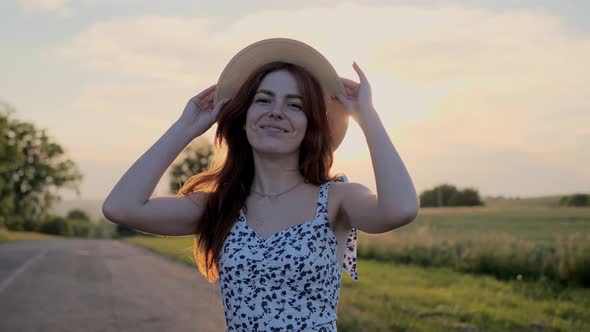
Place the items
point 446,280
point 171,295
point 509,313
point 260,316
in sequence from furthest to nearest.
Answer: point 446,280 < point 171,295 < point 509,313 < point 260,316

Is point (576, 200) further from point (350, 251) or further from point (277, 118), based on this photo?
point (277, 118)

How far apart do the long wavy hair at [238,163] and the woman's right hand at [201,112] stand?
0.14 ft

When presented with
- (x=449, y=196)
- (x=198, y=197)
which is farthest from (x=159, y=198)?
(x=449, y=196)

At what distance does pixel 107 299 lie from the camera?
9.54 meters

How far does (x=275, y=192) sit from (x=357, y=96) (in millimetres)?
476

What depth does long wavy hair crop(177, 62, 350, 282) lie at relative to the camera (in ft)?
8.53

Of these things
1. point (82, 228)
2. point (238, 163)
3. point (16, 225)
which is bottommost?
point (82, 228)

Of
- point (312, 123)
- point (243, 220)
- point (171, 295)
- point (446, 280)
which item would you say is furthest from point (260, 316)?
point (446, 280)

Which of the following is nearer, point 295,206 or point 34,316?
point 295,206

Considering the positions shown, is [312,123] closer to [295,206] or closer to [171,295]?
[295,206]

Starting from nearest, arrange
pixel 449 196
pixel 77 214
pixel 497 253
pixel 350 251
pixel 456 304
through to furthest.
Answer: pixel 350 251 → pixel 456 304 → pixel 497 253 → pixel 449 196 → pixel 77 214

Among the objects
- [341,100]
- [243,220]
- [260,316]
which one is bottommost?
[260,316]

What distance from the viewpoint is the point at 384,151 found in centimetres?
235

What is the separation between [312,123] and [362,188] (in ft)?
1.02
